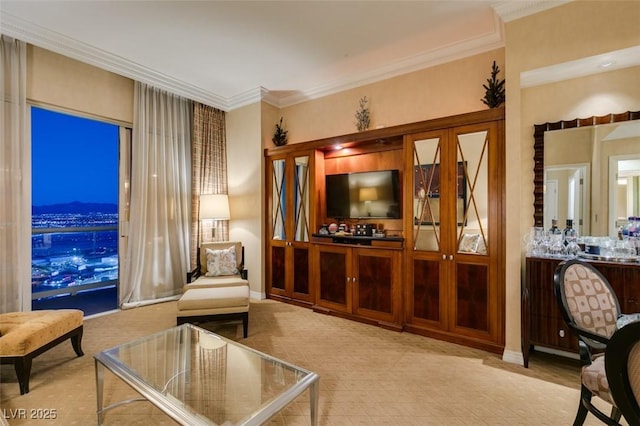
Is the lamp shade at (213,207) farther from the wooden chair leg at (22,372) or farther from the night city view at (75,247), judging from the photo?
the wooden chair leg at (22,372)

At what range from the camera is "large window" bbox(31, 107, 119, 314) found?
407 cm

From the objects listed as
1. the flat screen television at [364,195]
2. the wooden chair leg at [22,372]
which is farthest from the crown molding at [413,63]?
the wooden chair leg at [22,372]

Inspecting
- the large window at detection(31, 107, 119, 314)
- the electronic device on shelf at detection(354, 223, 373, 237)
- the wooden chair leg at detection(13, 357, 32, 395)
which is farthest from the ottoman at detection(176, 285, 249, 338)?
the large window at detection(31, 107, 119, 314)

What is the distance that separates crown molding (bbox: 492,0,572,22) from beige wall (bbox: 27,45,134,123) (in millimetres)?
4592

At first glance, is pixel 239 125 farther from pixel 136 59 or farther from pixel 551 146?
pixel 551 146

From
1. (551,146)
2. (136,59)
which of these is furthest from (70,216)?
(551,146)

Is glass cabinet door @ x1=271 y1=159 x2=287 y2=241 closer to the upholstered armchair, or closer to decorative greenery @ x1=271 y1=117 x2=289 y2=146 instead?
decorative greenery @ x1=271 y1=117 x2=289 y2=146

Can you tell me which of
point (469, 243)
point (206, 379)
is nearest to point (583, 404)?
point (469, 243)

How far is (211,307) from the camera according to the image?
310 cm

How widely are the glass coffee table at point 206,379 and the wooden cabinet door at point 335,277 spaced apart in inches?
74.6

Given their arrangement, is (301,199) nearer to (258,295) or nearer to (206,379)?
(258,295)

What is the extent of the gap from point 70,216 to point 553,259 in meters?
6.06

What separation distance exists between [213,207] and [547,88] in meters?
4.32

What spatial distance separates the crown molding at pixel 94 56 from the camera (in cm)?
299
